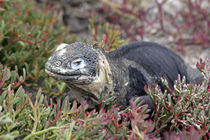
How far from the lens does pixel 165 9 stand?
5.82 metres

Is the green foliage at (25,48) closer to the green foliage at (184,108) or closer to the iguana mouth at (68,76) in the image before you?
the iguana mouth at (68,76)

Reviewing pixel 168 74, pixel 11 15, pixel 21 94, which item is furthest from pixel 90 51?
pixel 11 15

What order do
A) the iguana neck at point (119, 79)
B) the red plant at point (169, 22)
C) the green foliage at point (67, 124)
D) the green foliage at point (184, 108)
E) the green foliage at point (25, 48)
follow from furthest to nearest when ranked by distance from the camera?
the red plant at point (169, 22) < the green foliage at point (25, 48) < the iguana neck at point (119, 79) < the green foliage at point (184, 108) < the green foliage at point (67, 124)

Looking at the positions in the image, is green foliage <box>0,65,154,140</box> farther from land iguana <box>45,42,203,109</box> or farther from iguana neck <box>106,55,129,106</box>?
iguana neck <box>106,55,129,106</box>

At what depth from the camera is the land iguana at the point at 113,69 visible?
7.10ft

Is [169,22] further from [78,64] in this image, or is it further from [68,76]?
[68,76]

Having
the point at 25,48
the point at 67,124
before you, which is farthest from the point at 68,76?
the point at 25,48

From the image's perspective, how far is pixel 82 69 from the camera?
217 centimetres

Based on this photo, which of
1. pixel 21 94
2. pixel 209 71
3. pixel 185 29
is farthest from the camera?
pixel 185 29

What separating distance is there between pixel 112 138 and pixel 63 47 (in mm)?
964

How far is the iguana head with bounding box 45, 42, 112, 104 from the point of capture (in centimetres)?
213

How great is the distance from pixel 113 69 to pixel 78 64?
38 centimetres

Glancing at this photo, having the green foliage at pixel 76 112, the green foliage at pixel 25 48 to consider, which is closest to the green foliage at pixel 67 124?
the green foliage at pixel 76 112

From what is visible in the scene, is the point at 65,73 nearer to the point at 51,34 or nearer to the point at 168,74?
the point at 168,74
